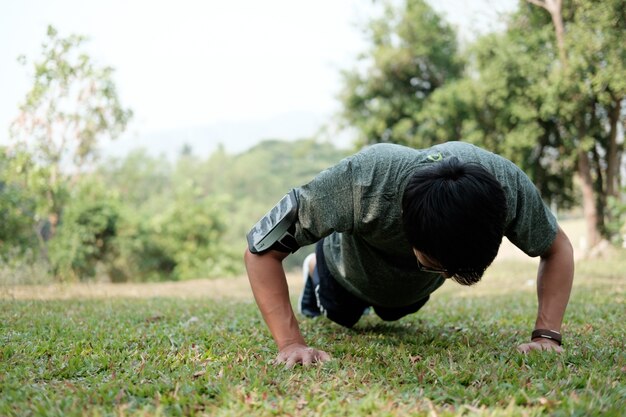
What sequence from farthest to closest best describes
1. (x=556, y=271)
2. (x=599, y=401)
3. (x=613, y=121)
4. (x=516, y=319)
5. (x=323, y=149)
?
(x=323, y=149) → (x=613, y=121) → (x=516, y=319) → (x=556, y=271) → (x=599, y=401)

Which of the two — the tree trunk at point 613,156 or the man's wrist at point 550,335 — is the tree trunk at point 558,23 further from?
Result: the man's wrist at point 550,335

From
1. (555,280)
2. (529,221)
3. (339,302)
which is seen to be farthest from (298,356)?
(555,280)

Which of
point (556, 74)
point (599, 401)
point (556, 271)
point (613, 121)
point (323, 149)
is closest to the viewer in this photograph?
point (599, 401)

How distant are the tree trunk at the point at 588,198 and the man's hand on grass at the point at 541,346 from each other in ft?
47.5

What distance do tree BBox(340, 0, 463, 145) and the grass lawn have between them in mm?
17422

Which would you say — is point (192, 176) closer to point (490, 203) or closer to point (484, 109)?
point (484, 109)

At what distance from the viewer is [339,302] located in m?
3.37

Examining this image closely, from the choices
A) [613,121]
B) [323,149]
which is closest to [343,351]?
[613,121]

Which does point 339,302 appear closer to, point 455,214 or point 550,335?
point 550,335

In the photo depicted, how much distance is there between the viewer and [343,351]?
2.83 metres

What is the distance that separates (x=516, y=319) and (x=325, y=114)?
63.6 ft

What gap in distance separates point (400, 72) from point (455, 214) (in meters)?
19.8

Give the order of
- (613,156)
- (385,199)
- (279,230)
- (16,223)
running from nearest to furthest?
(385,199), (279,230), (16,223), (613,156)

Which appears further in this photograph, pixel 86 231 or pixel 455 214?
pixel 86 231
